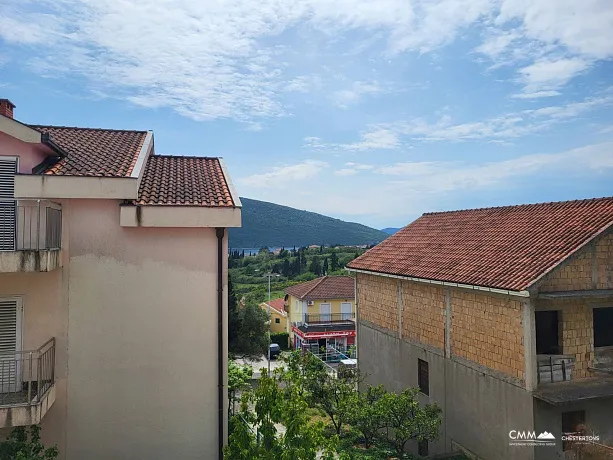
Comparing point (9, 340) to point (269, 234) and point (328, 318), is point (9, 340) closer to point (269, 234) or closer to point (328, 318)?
point (328, 318)

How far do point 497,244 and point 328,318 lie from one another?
1244 inches

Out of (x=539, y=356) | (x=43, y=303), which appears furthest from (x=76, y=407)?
(x=539, y=356)

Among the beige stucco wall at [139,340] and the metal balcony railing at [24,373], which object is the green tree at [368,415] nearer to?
the beige stucco wall at [139,340]

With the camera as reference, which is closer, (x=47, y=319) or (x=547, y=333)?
(x=47, y=319)

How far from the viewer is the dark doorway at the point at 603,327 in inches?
565

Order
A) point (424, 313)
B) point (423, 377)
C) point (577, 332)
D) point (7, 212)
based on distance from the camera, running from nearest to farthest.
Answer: point (7, 212), point (577, 332), point (424, 313), point (423, 377)

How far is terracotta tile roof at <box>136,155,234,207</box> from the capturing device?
9922 millimetres

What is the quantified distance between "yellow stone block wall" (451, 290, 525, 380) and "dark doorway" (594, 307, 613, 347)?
3208mm

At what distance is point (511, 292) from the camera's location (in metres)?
12.7

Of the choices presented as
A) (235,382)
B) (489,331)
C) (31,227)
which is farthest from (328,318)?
(31,227)

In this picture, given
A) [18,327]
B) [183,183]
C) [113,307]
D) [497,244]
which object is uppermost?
[183,183]

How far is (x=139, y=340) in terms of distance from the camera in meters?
9.55

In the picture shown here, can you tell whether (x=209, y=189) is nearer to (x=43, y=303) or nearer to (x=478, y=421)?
(x=43, y=303)

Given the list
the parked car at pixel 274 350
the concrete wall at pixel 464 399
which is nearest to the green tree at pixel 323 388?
the concrete wall at pixel 464 399
